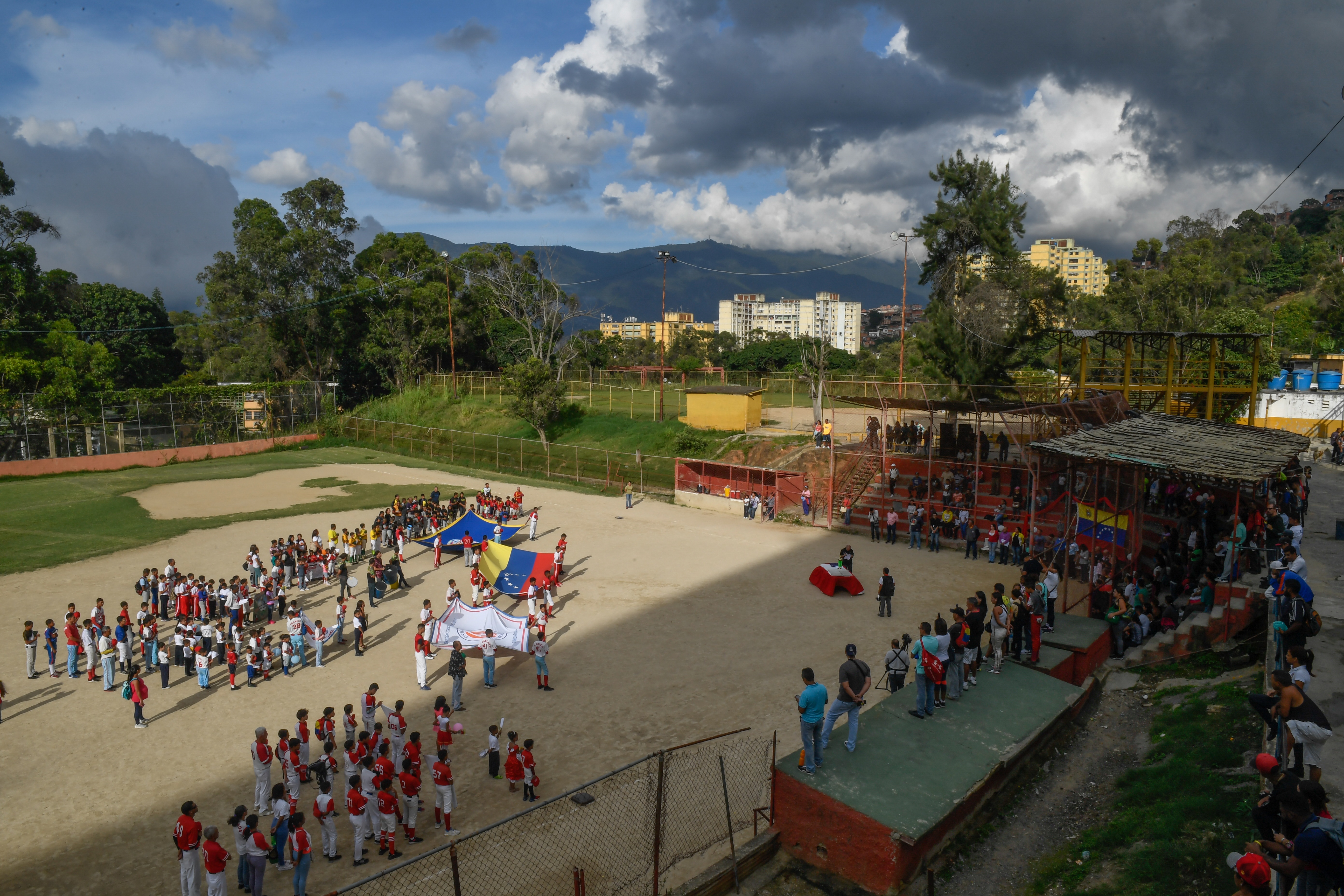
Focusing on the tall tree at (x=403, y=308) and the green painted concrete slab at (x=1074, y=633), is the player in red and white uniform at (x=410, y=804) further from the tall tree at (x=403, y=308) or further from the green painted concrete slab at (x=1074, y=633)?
the tall tree at (x=403, y=308)

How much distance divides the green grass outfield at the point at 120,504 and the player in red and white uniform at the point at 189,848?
19.8 m

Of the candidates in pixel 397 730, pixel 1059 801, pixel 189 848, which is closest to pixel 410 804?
pixel 397 730

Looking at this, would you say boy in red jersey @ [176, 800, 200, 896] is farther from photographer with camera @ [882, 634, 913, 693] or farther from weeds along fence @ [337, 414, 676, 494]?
weeds along fence @ [337, 414, 676, 494]

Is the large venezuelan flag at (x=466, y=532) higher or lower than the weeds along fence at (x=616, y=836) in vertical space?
higher

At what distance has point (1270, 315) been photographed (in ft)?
211

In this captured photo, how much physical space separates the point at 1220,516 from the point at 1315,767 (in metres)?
17.5

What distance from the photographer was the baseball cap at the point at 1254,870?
19.2ft

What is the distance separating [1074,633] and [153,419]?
4847 cm

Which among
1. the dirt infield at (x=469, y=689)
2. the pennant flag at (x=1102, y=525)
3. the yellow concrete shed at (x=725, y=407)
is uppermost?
the yellow concrete shed at (x=725, y=407)

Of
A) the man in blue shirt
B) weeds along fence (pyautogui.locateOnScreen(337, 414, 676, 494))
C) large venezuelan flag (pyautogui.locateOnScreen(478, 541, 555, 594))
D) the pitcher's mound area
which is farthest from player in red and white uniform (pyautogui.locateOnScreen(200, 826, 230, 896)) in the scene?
weeds along fence (pyautogui.locateOnScreen(337, 414, 676, 494))

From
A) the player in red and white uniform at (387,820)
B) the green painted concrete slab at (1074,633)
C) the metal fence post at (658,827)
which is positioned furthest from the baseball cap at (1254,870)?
the player in red and white uniform at (387,820)

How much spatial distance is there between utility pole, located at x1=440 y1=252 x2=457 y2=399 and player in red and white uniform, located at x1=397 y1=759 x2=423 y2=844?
46166mm

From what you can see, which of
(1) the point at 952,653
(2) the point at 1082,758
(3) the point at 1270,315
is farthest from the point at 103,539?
(3) the point at 1270,315

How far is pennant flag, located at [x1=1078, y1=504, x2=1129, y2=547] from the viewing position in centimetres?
1738
